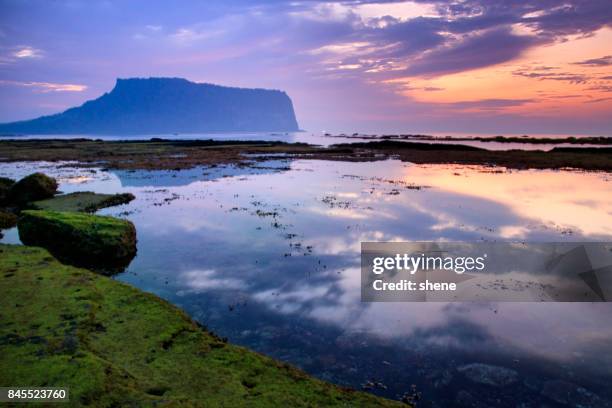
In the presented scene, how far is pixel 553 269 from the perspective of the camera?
1809cm

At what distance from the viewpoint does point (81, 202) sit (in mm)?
31891

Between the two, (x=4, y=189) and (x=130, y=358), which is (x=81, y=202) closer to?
(x=4, y=189)

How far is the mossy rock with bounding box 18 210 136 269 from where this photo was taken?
19375 mm

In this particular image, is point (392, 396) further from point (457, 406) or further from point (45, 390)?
point (45, 390)

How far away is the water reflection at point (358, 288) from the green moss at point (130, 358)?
4.66 ft

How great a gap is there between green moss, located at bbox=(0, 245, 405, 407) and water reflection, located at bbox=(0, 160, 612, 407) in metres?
1.42

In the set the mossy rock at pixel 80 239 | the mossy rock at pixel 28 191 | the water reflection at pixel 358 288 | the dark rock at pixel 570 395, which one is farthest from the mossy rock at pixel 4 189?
the dark rock at pixel 570 395

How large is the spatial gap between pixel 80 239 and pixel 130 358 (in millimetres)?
12683

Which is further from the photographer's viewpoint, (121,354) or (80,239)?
(80,239)

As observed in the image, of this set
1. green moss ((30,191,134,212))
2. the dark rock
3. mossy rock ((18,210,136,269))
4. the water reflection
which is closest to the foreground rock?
the water reflection

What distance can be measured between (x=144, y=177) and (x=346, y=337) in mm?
46599

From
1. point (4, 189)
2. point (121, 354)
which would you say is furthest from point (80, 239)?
point (4, 189)

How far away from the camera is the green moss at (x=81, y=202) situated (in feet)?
98.9

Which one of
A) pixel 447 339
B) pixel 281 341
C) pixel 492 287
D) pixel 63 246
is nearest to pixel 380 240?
pixel 492 287
